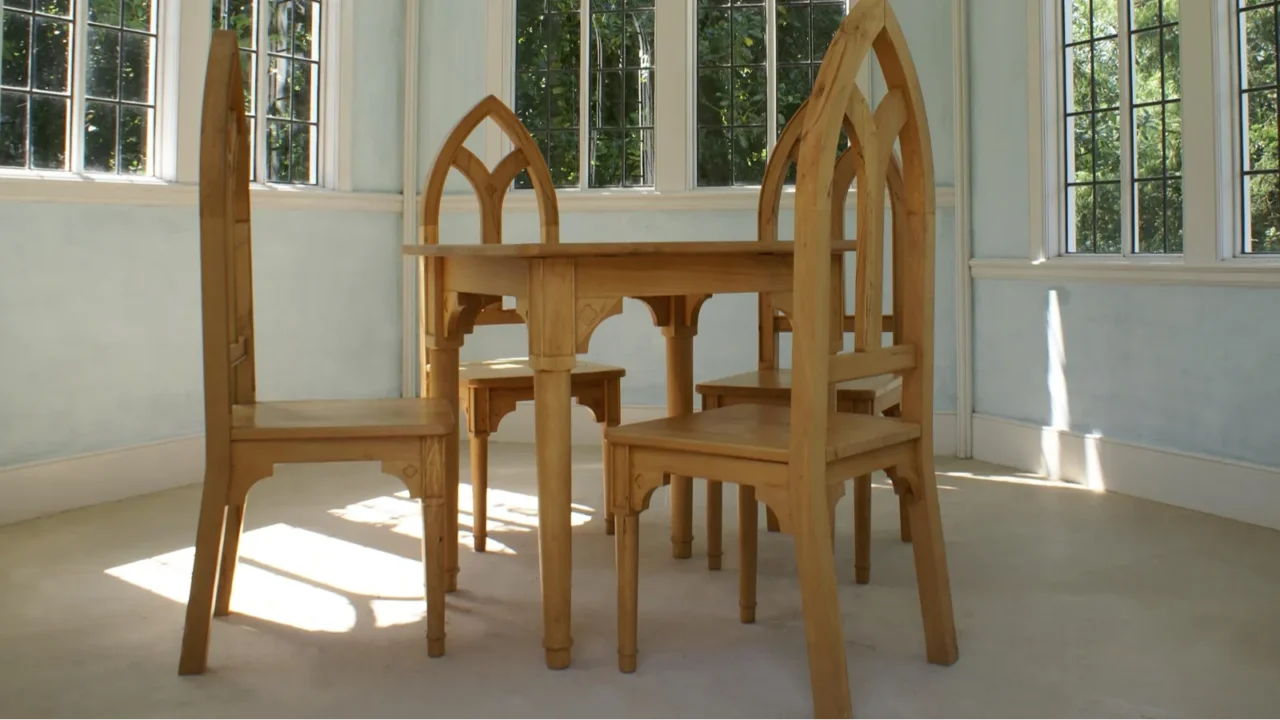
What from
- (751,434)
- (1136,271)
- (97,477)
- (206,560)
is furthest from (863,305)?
(97,477)

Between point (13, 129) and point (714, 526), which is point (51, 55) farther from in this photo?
point (714, 526)

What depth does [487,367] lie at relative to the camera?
11.8 feet

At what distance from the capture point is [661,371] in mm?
5738

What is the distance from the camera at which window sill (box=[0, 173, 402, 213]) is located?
13.5 feet

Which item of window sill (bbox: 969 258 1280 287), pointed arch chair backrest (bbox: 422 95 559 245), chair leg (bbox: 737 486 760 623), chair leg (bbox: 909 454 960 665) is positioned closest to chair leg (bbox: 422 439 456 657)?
chair leg (bbox: 737 486 760 623)

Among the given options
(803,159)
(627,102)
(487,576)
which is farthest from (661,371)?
(803,159)

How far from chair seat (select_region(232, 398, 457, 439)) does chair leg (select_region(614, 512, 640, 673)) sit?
447 millimetres

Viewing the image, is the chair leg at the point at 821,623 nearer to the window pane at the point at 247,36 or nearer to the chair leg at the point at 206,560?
the chair leg at the point at 206,560

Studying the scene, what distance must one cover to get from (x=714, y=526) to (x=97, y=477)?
Result: 245cm

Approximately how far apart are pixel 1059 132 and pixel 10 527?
4280 millimetres

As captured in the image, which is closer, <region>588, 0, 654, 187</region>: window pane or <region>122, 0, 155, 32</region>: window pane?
<region>122, 0, 155, 32</region>: window pane

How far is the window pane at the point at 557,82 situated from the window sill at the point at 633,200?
190mm

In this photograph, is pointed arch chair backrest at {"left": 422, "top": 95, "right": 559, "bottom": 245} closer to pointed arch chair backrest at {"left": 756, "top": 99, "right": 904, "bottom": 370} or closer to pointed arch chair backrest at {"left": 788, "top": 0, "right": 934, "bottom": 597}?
pointed arch chair backrest at {"left": 756, "top": 99, "right": 904, "bottom": 370}

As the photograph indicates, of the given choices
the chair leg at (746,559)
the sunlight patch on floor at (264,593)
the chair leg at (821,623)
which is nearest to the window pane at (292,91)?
the sunlight patch on floor at (264,593)
